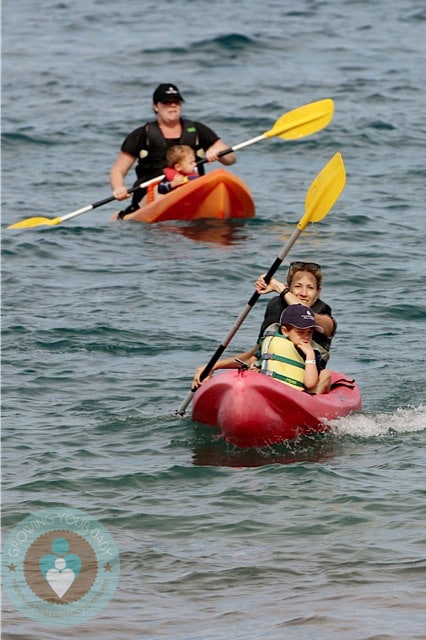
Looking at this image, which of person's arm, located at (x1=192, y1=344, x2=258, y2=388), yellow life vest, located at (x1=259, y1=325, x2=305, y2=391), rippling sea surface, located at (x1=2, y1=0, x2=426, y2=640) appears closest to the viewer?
rippling sea surface, located at (x1=2, y1=0, x2=426, y2=640)

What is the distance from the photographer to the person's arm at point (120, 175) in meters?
12.4

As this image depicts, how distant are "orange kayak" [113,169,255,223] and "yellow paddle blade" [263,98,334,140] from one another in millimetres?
1510

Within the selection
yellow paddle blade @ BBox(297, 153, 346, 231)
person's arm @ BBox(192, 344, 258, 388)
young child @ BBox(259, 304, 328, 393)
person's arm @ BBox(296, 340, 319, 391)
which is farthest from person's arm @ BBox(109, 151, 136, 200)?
person's arm @ BBox(296, 340, 319, 391)

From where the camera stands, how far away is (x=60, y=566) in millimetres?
5957

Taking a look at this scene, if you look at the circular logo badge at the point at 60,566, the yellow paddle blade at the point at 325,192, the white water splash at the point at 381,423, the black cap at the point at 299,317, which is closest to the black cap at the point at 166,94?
the yellow paddle blade at the point at 325,192

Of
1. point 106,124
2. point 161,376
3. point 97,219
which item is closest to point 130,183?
point 97,219

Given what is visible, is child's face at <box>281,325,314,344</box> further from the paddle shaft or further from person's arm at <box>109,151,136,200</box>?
person's arm at <box>109,151,136,200</box>

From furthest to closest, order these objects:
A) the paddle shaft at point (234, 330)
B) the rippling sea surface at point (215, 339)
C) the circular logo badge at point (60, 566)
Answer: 1. the paddle shaft at point (234, 330)
2. the rippling sea surface at point (215, 339)
3. the circular logo badge at point (60, 566)

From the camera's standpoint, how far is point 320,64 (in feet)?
66.5

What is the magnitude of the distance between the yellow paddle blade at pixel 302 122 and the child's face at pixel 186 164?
1.61m

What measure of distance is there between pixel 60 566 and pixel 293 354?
85.8 inches

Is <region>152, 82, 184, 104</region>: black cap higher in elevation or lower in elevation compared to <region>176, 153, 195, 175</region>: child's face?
higher

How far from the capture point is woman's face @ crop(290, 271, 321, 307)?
782 cm

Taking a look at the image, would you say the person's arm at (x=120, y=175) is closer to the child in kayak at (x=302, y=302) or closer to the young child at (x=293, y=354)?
the child in kayak at (x=302, y=302)
